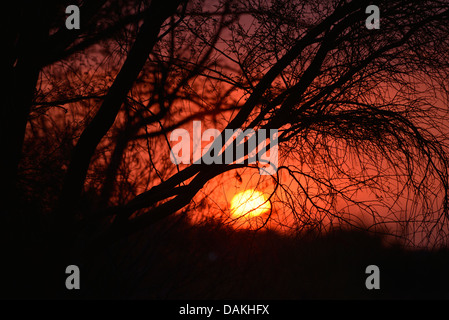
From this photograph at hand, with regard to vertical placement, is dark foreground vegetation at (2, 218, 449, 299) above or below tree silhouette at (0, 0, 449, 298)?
below

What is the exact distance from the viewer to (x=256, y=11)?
400 cm

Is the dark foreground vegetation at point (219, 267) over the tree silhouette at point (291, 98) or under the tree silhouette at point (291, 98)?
under

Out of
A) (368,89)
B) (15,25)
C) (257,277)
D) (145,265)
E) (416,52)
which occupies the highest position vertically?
(15,25)

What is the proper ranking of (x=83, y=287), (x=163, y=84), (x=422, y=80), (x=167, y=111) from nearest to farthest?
(x=422, y=80) → (x=163, y=84) → (x=167, y=111) → (x=83, y=287)

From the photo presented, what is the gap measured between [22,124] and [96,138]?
78 cm

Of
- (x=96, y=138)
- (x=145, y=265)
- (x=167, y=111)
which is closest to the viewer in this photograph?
(x=96, y=138)

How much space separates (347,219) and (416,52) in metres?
1.65

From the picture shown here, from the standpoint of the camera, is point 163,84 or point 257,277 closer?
point 163,84

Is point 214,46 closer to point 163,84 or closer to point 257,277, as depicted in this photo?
point 163,84

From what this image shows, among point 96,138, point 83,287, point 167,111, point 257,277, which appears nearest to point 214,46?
point 96,138

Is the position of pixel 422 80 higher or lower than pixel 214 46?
lower

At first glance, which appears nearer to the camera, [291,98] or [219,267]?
[291,98]

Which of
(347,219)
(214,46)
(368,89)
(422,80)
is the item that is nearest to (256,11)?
(214,46)

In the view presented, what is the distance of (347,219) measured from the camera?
3795mm
